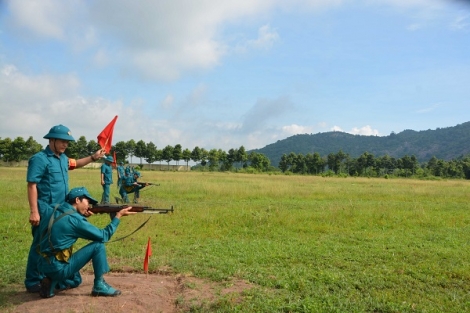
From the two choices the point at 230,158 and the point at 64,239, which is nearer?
the point at 64,239

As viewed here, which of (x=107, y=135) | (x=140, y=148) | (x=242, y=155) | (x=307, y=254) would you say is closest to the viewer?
(x=307, y=254)

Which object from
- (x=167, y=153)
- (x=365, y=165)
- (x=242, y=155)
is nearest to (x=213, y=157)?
(x=242, y=155)

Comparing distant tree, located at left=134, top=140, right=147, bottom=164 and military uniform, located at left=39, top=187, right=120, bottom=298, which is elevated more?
distant tree, located at left=134, top=140, right=147, bottom=164

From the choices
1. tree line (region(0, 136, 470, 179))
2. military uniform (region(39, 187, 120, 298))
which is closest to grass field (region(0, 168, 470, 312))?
military uniform (region(39, 187, 120, 298))

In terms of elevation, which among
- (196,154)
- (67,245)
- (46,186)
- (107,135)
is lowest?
(67,245)

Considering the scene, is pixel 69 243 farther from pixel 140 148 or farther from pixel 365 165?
pixel 365 165

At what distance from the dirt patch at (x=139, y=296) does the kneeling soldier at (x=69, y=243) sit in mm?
219

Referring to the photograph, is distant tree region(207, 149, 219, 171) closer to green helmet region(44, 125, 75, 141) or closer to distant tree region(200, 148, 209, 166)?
distant tree region(200, 148, 209, 166)

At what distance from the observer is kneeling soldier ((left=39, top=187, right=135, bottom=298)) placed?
4902mm

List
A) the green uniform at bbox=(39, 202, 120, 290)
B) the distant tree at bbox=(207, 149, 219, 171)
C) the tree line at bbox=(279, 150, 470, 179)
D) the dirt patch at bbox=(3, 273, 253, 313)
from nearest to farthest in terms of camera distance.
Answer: the dirt patch at bbox=(3, 273, 253, 313), the green uniform at bbox=(39, 202, 120, 290), the tree line at bbox=(279, 150, 470, 179), the distant tree at bbox=(207, 149, 219, 171)

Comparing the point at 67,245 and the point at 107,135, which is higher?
the point at 107,135

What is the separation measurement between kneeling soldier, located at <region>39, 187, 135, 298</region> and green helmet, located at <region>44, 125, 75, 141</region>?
78cm

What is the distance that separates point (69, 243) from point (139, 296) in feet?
3.85

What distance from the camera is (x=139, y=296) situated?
5148 mm
